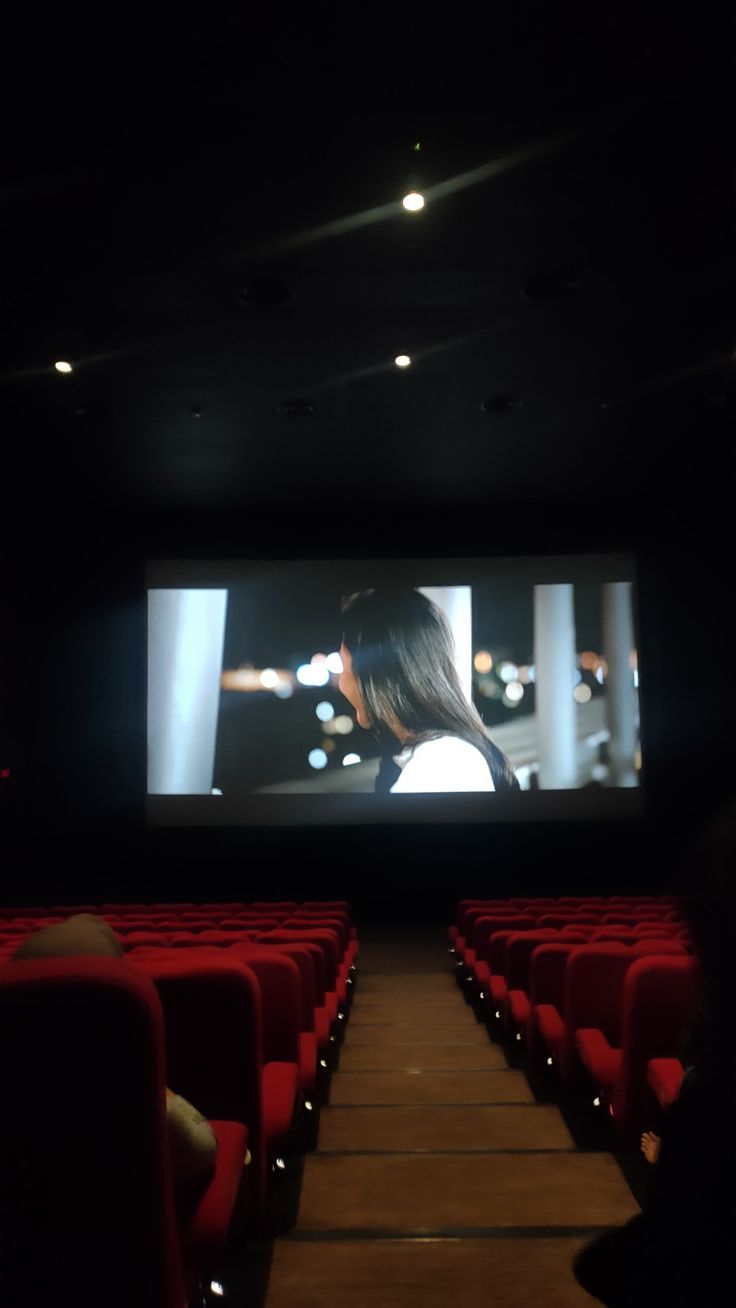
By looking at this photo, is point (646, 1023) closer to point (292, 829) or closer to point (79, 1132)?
point (79, 1132)

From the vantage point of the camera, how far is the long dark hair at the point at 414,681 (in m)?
9.87

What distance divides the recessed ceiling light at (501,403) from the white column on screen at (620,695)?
317 centimetres

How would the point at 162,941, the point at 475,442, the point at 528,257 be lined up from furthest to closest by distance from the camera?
the point at 475,442 < the point at 528,257 < the point at 162,941

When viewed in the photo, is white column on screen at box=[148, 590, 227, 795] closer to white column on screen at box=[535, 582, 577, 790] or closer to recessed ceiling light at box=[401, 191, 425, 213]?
white column on screen at box=[535, 582, 577, 790]

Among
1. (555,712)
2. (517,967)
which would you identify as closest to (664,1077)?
(517,967)

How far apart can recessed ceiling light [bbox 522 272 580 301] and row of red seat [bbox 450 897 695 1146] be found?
369 cm

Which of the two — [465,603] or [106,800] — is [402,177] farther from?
[106,800]

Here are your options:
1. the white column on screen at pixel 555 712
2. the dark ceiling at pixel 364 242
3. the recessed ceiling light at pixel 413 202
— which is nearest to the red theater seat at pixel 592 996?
the dark ceiling at pixel 364 242

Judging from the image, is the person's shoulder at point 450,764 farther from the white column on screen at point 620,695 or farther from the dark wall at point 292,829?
the white column on screen at point 620,695

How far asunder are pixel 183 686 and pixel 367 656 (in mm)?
1909

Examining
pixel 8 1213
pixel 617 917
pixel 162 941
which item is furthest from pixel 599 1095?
pixel 617 917

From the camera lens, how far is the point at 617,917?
5.64 meters

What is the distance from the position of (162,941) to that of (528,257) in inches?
164

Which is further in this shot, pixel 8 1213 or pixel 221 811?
pixel 221 811
